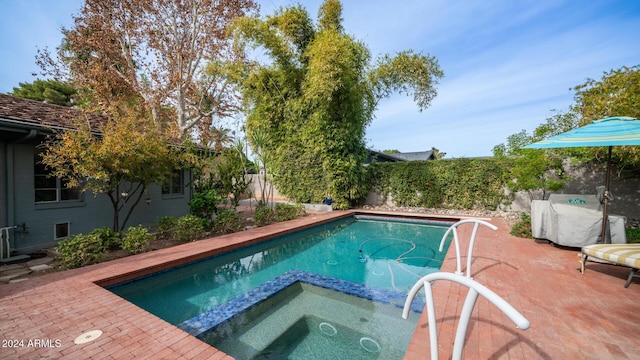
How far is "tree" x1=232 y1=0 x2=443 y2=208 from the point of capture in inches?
404

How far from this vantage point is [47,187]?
5.68m

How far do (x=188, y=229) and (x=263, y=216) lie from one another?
264 centimetres

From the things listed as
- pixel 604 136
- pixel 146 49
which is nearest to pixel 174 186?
pixel 146 49

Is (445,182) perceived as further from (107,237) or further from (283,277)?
(107,237)

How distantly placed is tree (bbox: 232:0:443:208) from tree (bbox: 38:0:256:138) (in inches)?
112

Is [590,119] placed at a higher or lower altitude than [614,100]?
lower

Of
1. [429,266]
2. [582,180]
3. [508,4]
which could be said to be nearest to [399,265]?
[429,266]

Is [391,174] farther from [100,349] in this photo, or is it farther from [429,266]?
[100,349]

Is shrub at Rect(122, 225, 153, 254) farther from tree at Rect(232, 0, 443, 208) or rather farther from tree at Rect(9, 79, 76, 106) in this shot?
tree at Rect(9, 79, 76, 106)

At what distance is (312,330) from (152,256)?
11.5ft

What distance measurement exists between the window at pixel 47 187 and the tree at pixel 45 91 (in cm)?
1499

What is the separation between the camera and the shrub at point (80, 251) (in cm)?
425

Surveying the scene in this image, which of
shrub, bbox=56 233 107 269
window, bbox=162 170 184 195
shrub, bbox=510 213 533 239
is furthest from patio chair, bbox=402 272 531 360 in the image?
window, bbox=162 170 184 195

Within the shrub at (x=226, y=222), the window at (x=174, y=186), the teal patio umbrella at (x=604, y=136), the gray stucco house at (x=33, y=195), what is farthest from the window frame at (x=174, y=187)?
the teal patio umbrella at (x=604, y=136)
